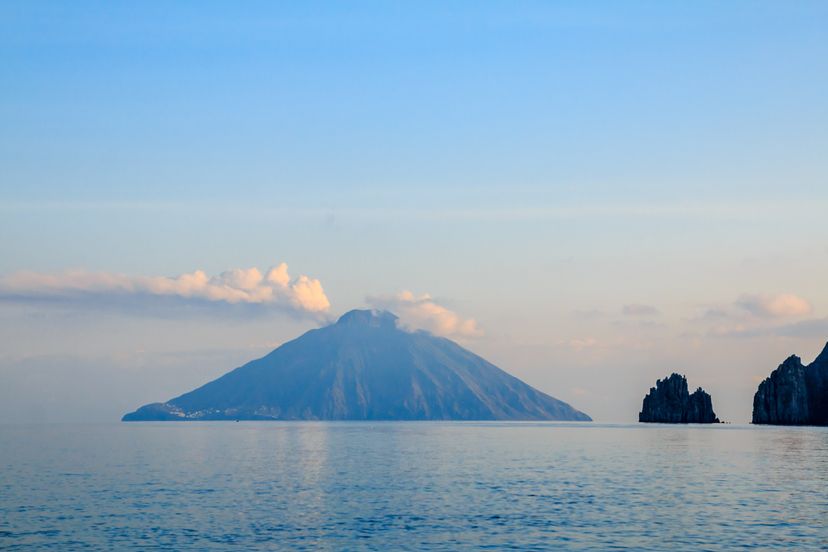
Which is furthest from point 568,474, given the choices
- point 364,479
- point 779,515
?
point 779,515

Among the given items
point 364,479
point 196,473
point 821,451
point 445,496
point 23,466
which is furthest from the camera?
point 821,451

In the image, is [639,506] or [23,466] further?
[23,466]

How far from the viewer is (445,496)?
3516 inches

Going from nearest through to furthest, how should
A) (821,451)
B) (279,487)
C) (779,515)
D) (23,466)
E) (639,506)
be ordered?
(779,515)
(639,506)
(279,487)
(23,466)
(821,451)

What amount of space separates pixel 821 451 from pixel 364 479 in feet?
321

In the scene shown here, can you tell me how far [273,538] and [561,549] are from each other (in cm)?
2039

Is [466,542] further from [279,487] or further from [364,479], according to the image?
[364,479]

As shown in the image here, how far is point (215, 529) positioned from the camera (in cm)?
6725

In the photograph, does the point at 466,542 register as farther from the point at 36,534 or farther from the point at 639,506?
the point at 36,534

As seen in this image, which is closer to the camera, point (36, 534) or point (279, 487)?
point (36, 534)

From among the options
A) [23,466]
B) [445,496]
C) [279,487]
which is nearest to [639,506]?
[445,496]

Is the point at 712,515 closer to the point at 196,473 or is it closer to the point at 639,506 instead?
the point at 639,506

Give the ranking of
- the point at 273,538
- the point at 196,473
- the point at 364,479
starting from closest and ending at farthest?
1. the point at 273,538
2. the point at 364,479
3. the point at 196,473

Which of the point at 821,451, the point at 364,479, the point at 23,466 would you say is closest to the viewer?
the point at 364,479
